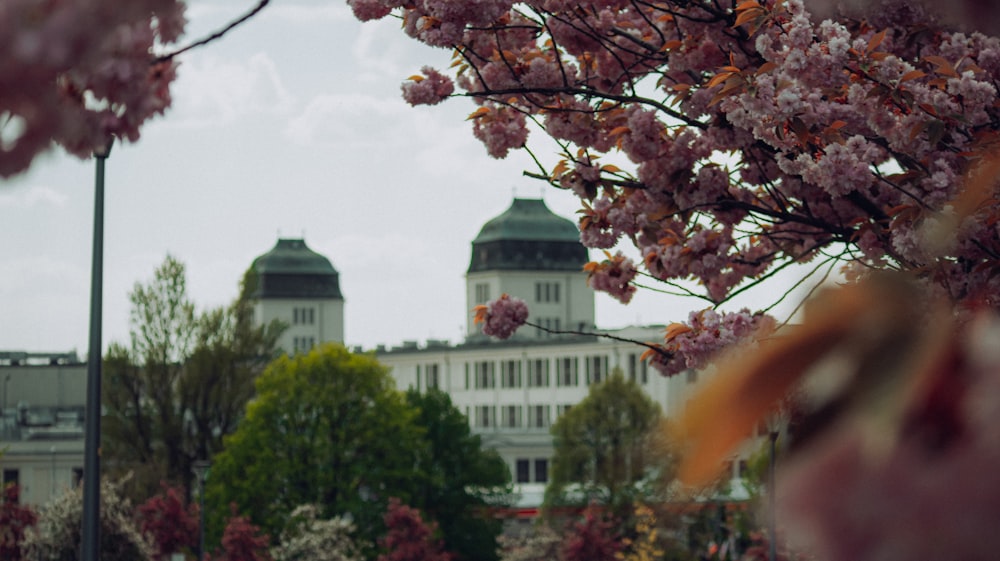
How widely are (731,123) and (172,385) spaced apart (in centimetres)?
6775

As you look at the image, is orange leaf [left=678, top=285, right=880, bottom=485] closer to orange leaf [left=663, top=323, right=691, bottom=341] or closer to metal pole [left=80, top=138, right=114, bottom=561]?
orange leaf [left=663, top=323, right=691, bottom=341]

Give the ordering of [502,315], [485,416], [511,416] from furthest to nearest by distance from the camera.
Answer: [485,416] → [511,416] → [502,315]

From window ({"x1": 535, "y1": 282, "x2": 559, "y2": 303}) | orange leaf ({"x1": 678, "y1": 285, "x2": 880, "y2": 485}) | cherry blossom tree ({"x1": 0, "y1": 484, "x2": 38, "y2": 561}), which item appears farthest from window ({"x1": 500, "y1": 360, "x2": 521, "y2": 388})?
orange leaf ({"x1": 678, "y1": 285, "x2": 880, "y2": 485})

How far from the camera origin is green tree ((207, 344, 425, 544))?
191 feet

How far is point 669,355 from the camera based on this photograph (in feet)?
33.3

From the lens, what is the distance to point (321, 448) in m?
59.3

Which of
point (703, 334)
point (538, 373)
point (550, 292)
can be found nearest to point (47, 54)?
point (703, 334)

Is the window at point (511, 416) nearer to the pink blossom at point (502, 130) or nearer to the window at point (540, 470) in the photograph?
the window at point (540, 470)

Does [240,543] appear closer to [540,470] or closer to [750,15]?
[750,15]

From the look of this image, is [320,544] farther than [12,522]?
Yes

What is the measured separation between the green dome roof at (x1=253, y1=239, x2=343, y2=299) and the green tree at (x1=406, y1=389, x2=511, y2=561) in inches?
3622

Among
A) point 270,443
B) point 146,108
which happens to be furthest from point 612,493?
point 146,108

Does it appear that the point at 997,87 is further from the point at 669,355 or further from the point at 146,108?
the point at 146,108

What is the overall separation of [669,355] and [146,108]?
7.52 m
